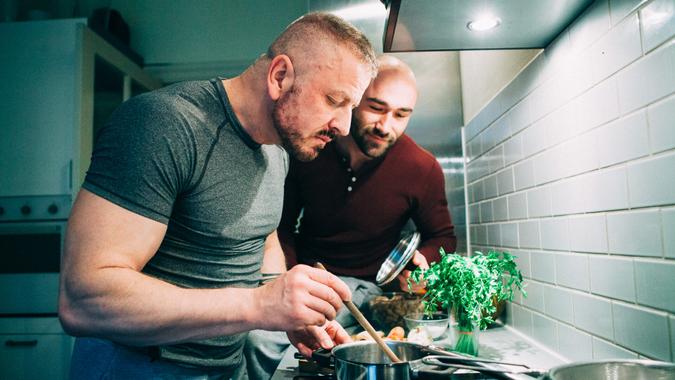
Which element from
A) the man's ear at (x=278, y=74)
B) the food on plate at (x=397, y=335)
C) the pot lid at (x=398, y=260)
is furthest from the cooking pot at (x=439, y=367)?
the man's ear at (x=278, y=74)

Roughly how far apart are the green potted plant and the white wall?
0.61m

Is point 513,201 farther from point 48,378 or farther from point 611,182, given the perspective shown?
point 48,378

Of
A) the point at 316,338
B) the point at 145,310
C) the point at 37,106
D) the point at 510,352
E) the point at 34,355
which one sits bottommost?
the point at 34,355

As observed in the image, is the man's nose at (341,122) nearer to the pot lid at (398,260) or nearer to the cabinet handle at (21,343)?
the pot lid at (398,260)

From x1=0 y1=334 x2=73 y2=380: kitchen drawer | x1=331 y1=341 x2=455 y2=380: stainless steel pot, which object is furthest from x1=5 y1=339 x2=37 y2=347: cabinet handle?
x1=331 y1=341 x2=455 y2=380: stainless steel pot

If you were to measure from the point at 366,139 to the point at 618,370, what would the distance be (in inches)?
42.3

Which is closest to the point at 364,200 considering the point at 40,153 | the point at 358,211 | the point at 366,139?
the point at 358,211

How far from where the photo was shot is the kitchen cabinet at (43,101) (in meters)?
2.18

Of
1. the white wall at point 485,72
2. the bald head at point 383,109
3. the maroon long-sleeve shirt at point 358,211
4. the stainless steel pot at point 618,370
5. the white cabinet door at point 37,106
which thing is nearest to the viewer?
the stainless steel pot at point 618,370

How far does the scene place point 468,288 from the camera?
0.99 m

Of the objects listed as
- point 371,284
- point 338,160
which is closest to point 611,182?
point 371,284

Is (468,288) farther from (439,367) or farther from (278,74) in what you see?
(278,74)

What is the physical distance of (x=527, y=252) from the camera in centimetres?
131

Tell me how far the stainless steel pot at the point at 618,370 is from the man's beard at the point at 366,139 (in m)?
1.05
